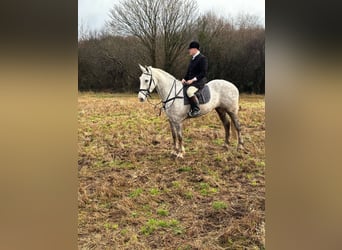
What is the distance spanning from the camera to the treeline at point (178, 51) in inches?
113

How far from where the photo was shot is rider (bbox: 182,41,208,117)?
2898 mm

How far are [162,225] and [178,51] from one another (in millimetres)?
1252

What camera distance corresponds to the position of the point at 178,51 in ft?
9.51

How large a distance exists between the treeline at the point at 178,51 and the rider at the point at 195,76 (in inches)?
1.5

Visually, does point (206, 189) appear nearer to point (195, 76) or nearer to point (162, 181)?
point (162, 181)

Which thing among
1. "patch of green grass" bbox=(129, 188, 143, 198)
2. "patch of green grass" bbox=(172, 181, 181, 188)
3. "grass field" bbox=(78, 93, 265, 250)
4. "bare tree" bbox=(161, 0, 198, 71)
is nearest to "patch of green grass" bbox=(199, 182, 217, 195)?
"grass field" bbox=(78, 93, 265, 250)

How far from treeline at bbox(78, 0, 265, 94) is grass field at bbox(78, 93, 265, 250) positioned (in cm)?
13

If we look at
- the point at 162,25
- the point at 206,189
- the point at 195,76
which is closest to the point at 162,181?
the point at 206,189

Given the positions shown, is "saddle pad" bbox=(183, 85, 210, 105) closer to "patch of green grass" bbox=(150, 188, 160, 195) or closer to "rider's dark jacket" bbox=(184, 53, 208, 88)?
"rider's dark jacket" bbox=(184, 53, 208, 88)

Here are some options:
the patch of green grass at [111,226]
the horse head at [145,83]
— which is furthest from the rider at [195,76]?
the patch of green grass at [111,226]

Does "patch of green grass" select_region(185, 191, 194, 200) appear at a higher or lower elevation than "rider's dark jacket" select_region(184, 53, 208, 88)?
lower
